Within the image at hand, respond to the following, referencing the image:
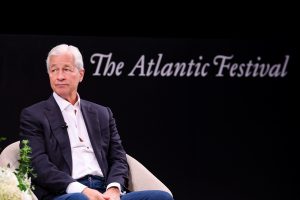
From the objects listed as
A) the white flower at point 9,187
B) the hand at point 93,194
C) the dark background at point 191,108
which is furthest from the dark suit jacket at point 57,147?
the dark background at point 191,108

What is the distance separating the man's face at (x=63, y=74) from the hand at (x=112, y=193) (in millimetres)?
605

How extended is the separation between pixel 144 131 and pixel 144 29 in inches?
34.4

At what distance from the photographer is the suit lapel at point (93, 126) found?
3902mm

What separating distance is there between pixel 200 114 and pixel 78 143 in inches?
72.8

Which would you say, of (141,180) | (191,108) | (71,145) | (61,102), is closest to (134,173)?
(141,180)

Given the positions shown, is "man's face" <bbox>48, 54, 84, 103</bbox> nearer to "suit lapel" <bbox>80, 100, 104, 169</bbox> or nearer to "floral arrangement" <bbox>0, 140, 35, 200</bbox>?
"suit lapel" <bbox>80, 100, 104, 169</bbox>

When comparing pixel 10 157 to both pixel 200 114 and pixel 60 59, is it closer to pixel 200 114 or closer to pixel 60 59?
pixel 60 59

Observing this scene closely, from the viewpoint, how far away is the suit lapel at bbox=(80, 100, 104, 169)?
390cm

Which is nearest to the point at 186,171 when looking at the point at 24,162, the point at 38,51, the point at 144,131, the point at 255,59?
the point at 144,131

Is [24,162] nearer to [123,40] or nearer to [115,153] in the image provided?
[115,153]

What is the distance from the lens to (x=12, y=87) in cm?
531

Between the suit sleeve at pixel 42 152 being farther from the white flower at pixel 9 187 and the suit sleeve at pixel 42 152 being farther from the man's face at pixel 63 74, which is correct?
the white flower at pixel 9 187

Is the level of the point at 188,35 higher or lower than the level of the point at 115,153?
higher

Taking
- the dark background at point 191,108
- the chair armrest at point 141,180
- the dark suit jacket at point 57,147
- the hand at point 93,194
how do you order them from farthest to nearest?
the dark background at point 191,108, the chair armrest at point 141,180, the dark suit jacket at point 57,147, the hand at point 93,194
